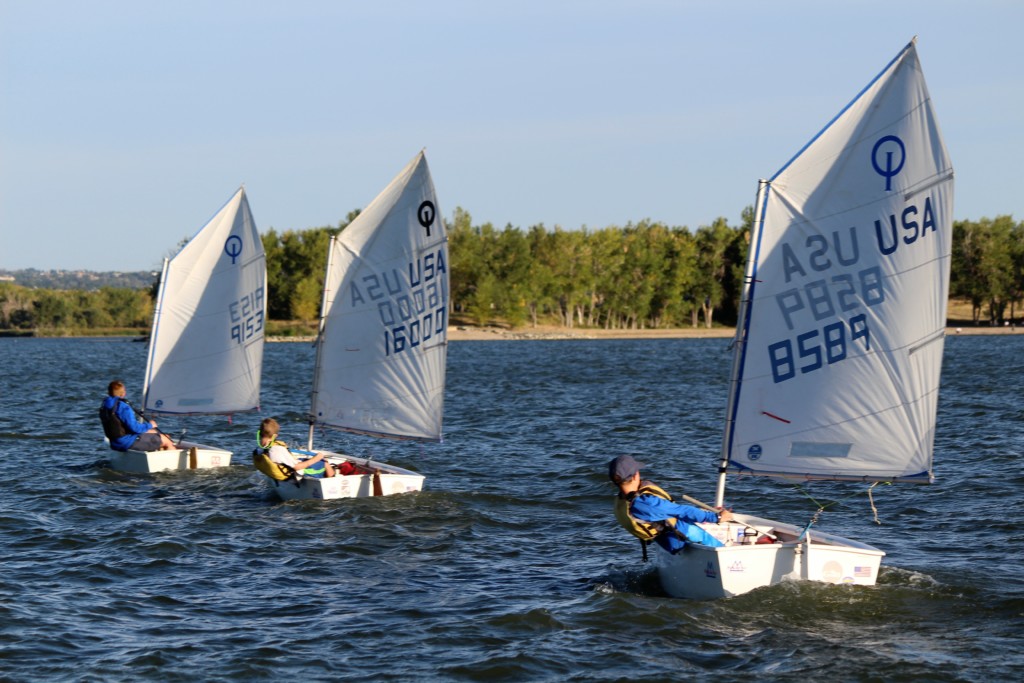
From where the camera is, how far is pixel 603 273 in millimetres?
151750

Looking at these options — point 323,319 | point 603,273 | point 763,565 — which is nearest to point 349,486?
point 323,319

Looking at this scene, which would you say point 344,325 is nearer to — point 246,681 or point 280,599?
point 280,599

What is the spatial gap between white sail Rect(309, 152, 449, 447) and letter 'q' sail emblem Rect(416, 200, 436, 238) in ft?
0.06

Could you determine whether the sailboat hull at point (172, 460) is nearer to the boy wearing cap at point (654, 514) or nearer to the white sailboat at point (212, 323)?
the white sailboat at point (212, 323)

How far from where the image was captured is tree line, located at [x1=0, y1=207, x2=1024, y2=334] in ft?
479

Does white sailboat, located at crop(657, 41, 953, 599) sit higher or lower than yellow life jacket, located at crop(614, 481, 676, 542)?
higher

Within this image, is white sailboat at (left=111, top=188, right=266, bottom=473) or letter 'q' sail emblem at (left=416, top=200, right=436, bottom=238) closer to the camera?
letter 'q' sail emblem at (left=416, top=200, right=436, bottom=238)

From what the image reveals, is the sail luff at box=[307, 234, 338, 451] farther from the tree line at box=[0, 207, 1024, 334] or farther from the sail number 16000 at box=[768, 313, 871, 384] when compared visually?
the tree line at box=[0, 207, 1024, 334]

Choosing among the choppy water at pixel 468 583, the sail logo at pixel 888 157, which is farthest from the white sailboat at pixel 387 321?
the sail logo at pixel 888 157

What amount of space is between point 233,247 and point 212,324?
1839mm

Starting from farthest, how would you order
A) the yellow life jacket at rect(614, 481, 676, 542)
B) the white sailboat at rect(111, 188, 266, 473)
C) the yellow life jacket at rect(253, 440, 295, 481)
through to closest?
the white sailboat at rect(111, 188, 266, 473), the yellow life jacket at rect(253, 440, 295, 481), the yellow life jacket at rect(614, 481, 676, 542)

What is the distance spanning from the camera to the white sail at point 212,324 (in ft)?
90.1

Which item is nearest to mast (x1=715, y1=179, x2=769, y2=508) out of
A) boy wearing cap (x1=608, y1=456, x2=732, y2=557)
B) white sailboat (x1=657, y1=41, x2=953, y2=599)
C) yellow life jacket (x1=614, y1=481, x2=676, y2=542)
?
white sailboat (x1=657, y1=41, x2=953, y2=599)

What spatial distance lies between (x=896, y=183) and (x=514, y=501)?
10.6 metres
